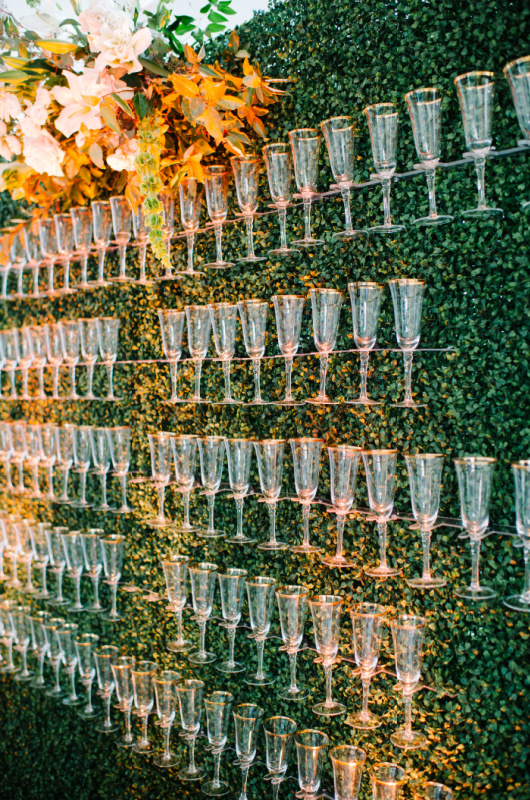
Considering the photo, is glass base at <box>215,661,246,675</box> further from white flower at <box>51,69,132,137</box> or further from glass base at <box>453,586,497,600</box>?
white flower at <box>51,69,132,137</box>

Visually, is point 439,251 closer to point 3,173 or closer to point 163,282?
point 163,282

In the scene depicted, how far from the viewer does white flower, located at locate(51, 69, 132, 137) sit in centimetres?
224

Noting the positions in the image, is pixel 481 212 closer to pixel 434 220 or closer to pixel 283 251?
pixel 434 220

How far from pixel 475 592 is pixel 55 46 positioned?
2144mm

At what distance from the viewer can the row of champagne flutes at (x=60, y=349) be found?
2871mm

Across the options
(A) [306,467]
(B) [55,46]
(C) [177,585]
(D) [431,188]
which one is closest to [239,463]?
(A) [306,467]

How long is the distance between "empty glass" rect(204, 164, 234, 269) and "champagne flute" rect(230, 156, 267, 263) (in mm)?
84

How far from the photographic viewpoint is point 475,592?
5.68 ft

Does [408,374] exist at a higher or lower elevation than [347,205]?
lower

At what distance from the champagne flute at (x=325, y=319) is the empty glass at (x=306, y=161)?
21 cm

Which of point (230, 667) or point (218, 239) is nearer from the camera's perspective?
point (230, 667)

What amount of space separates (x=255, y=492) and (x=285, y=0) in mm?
1695

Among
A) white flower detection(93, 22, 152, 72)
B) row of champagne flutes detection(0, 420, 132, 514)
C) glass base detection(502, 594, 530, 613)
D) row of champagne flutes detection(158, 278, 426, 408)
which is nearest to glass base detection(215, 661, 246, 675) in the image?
row of champagne flutes detection(0, 420, 132, 514)

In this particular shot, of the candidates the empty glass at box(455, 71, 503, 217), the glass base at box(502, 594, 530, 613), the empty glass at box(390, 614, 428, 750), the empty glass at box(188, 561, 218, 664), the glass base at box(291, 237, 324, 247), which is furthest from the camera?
the empty glass at box(188, 561, 218, 664)
